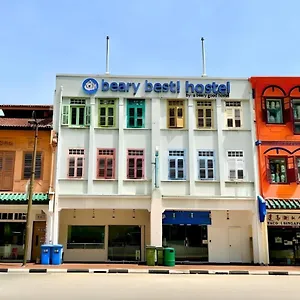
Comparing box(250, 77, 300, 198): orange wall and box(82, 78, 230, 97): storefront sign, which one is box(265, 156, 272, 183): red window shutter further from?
box(82, 78, 230, 97): storefront sign

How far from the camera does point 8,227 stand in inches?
879

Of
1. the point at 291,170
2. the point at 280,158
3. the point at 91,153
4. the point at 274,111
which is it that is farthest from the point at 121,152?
the point at 291,170

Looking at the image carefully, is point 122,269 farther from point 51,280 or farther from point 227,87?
point 227,87

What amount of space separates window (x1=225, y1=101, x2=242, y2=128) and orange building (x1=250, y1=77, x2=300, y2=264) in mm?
1021

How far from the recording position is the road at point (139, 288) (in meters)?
11.0

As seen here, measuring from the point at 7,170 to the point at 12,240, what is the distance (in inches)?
153

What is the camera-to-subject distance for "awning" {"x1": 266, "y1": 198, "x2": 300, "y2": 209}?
2125 centimetres

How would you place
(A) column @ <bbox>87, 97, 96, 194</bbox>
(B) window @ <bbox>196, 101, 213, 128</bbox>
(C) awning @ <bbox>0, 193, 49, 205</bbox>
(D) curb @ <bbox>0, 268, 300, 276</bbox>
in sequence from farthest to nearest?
(B) window @ <bbox>196, 101, 213, 128</bbox> < (A) column @ <bbox>87, 97, 96, 194</bbox> < (C) awning @ <bbox>0, 193, 49, 205</bbox> < (D) curb @ <bbox>0, 268, 300, 276</bbox>

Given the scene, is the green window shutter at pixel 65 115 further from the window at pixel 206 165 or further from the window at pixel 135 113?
the window at pixel 206 165

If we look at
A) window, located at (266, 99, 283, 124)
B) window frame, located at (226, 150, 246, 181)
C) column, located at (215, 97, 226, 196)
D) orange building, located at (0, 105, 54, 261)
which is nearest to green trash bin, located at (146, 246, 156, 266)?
column, located at (215, 97, 226, 196)

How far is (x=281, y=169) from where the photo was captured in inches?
891

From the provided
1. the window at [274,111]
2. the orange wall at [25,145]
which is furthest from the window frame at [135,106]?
the window at [274,111]

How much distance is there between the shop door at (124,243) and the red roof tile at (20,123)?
696 centimetres

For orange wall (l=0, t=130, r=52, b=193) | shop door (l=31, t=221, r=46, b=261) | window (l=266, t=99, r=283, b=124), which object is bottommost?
shop door (l=31, t=221, r=46, b=261)
